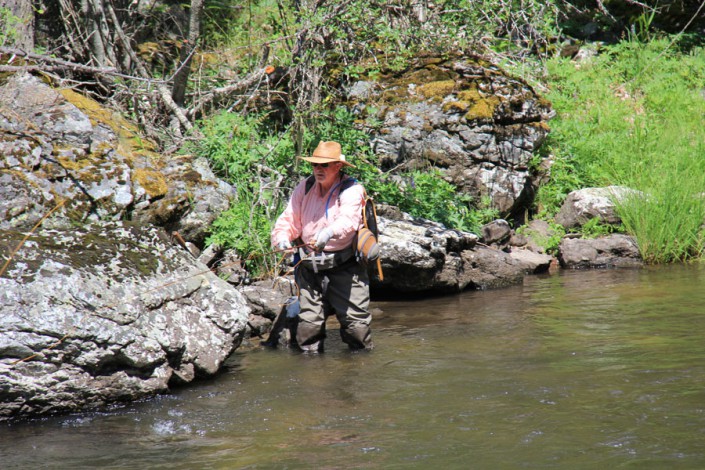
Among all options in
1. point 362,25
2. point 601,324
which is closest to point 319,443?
point 601,324

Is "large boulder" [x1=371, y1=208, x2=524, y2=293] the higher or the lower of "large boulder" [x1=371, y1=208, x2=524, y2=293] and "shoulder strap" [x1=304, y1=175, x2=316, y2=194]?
the lower

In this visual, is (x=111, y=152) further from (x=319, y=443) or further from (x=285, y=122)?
(x=319, y=443)

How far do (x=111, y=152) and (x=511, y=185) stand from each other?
544 cm

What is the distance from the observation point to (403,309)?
8367mm

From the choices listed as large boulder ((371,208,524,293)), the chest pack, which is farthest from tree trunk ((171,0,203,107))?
the chest pack

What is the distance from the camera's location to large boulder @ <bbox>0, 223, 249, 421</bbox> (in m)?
5.00

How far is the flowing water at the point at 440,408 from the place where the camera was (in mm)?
4207

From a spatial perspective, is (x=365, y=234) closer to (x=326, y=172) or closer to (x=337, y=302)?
Result: (x=326, y=172)

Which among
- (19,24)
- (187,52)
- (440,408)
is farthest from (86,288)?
(187,52)

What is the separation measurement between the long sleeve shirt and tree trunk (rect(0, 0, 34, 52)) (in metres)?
4.84

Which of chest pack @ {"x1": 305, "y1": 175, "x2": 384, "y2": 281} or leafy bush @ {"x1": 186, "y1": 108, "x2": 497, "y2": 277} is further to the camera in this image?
leafy bush @ {"x1": 186, "y1": 108, "x2": 497, "y2": 277}

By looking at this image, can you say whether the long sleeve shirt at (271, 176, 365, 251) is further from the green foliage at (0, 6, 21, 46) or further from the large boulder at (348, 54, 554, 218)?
the green foliage at (0, 6, 21, 46)

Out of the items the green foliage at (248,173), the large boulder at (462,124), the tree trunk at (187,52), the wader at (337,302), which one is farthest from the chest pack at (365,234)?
the tree trunk at (187,52)

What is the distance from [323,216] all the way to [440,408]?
215 centimetres
